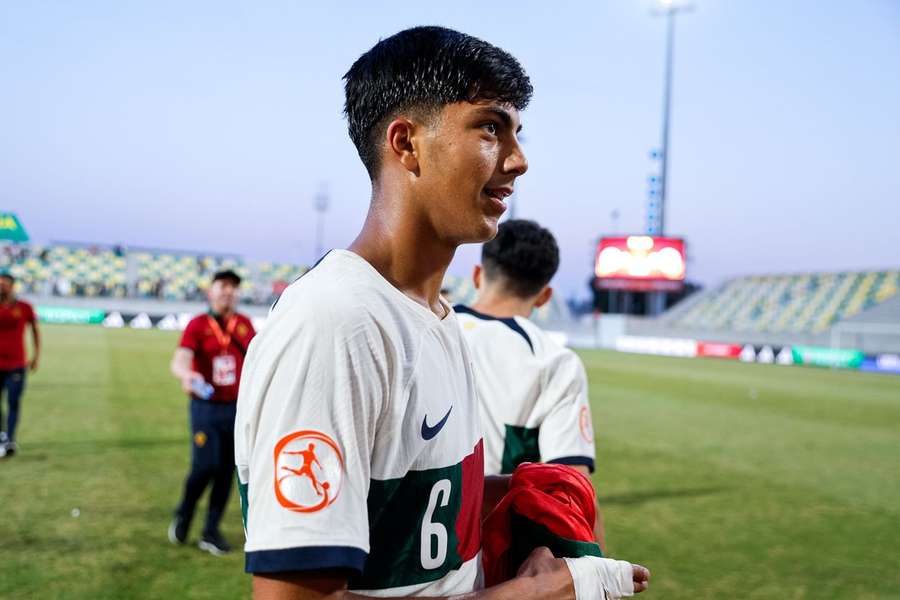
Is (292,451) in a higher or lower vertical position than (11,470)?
higher

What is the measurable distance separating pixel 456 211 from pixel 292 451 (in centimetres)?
61

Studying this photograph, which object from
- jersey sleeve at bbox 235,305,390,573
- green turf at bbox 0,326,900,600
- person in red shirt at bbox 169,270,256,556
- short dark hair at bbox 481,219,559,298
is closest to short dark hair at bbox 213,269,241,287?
person in red shirt at bbox 169,270,256,556

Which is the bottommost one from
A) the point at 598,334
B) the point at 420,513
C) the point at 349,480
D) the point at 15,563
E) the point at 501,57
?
the point at 598,334

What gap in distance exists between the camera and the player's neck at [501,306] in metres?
3.34

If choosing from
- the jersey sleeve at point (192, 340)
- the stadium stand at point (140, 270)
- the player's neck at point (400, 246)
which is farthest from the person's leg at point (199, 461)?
the stadium stand at point (140, 270)

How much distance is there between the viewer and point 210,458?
5.66 meters

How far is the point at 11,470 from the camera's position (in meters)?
7.79

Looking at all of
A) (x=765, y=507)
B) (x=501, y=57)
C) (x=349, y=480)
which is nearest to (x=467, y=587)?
(x=349, y=480)

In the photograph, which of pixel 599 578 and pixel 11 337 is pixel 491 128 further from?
pixel 11 337

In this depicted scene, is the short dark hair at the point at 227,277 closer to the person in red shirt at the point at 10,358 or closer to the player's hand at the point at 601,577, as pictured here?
the person in red shirt at the point at 10,358

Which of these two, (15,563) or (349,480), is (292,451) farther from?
(15,563)

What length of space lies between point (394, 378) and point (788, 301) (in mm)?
57977

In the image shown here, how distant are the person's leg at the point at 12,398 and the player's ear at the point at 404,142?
8684 millimetres

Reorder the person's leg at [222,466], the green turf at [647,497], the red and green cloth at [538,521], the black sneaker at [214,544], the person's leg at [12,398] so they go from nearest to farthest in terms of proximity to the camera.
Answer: the red and green cloth at [538,521]
the green turf at [647,497]
the black sneaker at [214,544]
the person's leg at [222,466]
the person's leg at [12,398]
